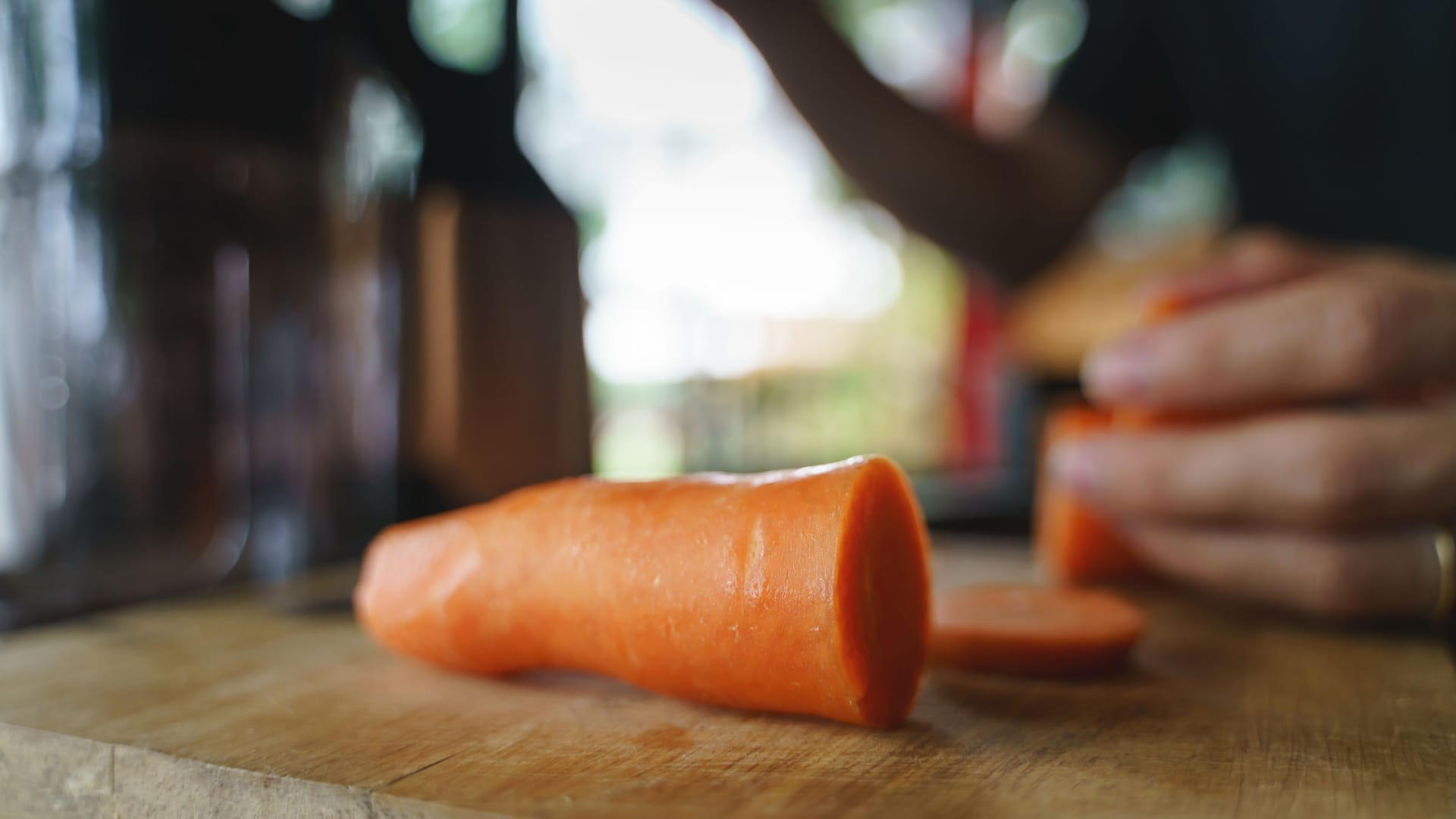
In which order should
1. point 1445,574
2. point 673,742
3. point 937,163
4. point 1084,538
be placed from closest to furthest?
1. point 673,742
2. point 1445,574
3. point 1084,538
4. point 937,163

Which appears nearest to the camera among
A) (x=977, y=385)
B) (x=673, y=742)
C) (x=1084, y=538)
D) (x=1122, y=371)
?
(x=673, y=742)

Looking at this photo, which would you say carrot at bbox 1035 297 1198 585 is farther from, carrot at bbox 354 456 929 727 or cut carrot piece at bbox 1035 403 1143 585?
carrot at bbox 354 456 929 727

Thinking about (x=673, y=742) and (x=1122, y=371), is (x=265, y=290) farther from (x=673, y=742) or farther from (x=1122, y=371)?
(x=1122, y=371)

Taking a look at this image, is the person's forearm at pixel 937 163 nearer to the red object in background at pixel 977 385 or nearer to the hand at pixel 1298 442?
the hand at pixel 1298 442

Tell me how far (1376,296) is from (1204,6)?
181 cm

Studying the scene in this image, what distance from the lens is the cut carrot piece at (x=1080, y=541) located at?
4.21 ft

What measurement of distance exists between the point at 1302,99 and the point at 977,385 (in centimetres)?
667

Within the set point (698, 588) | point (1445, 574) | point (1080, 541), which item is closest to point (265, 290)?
point (698, 588)

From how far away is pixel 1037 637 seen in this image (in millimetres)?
812

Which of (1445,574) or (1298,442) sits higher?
(1298,442)

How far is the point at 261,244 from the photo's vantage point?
117 cm

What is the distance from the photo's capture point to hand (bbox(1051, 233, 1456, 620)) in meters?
0.99

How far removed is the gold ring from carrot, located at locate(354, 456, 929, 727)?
66 centimetres

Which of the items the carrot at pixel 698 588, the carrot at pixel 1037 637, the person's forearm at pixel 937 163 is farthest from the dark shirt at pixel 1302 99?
the carrot at pixel 698 588
